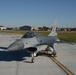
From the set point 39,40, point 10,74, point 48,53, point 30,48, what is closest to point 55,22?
point 48,53

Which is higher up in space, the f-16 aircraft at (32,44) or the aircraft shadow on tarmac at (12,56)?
the f-16 aircraft at (32,44)

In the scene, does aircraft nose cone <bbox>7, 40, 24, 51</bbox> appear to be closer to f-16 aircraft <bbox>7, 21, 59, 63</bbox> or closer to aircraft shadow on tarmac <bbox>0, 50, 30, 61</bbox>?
f-16 aircraft <bbox>7, 21, 59, 63</bbox>

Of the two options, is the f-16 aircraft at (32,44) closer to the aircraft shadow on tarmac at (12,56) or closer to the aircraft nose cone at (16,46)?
the aircraft nose cone at (16,46)

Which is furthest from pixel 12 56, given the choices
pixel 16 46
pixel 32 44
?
pixel 16 46

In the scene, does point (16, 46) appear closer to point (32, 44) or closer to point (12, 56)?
point (32, 44)

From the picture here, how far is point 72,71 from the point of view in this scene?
38.0ft

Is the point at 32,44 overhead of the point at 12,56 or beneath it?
overhead

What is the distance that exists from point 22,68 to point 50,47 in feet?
19.0

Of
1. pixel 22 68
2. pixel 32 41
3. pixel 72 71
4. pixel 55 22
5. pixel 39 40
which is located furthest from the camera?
pixel 55 22

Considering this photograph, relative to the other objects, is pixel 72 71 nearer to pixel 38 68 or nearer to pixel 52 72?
pixel 52 72

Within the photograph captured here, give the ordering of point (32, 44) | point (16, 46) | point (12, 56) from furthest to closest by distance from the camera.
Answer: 1. point (12, 56)
2. point (32, 44)
3. point (16, 46)

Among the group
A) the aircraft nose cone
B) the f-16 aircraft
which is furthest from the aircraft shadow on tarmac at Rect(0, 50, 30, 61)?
the aircraft nose cone

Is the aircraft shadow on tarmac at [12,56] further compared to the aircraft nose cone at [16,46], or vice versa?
the aircraft shadow on tarmac at [12,56]

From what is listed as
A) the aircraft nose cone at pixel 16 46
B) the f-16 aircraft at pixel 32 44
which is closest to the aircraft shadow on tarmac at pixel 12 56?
the f-16 aircraft at pixel 32 44
